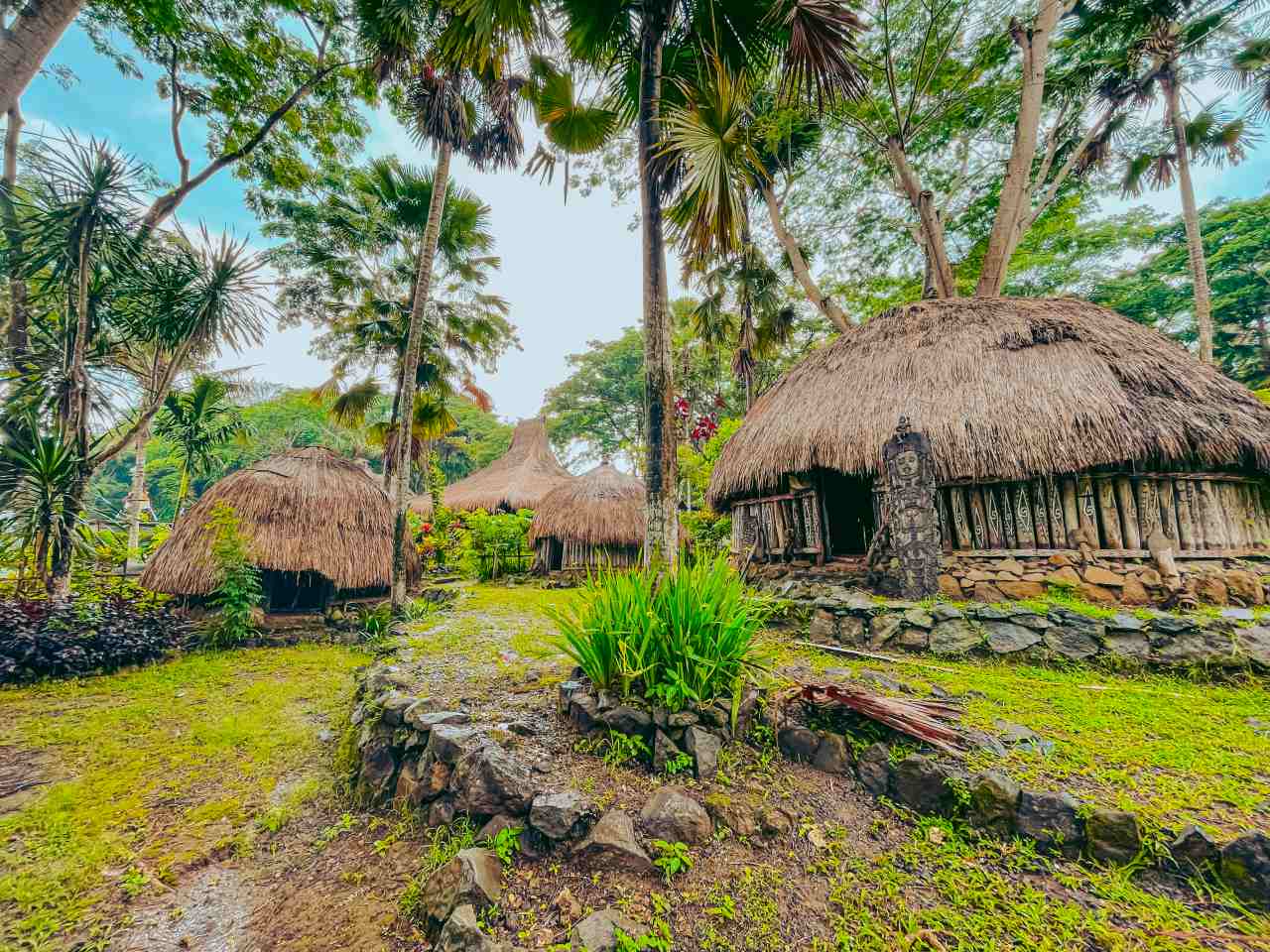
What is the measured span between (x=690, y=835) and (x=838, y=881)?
644mm

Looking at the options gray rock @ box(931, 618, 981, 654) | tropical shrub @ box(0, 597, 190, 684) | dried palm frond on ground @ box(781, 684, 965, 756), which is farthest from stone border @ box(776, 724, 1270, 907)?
tropical shrub @ box(0, 597, 190, 684)

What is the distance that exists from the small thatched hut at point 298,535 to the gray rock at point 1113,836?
8.02 metres

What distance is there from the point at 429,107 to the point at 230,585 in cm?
752

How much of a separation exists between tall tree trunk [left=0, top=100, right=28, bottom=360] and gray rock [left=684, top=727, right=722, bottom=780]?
837 centimetres

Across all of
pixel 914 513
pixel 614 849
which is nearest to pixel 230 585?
pixel 614 849

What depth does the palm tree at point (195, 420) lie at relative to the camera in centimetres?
827

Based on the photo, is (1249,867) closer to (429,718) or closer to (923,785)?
(923,785)

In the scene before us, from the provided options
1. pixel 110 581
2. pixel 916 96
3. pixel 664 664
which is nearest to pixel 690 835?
pixel 664 664

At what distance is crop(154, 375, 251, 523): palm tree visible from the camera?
8266 mm

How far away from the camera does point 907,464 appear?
16.1ft

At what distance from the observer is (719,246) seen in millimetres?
3750

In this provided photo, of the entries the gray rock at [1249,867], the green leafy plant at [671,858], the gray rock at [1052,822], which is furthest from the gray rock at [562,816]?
the gray rock at [1249,867]

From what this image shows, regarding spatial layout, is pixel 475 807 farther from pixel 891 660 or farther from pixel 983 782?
pixel 891 660

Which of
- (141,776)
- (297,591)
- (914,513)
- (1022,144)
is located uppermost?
(1022,144)
